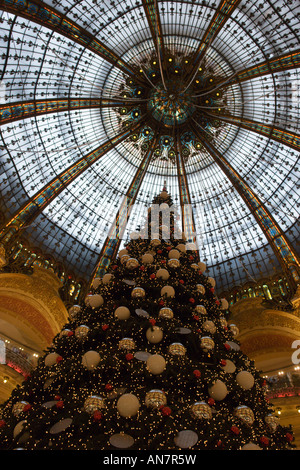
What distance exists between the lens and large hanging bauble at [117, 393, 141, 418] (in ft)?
13.8

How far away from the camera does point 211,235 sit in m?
14.7

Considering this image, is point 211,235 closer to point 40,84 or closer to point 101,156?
point 101,156

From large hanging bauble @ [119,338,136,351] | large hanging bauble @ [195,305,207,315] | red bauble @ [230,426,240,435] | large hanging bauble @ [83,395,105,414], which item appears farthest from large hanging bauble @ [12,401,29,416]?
large hanging bauble @ [195,305,207,315]

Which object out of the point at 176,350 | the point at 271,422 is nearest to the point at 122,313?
the point at 176,350

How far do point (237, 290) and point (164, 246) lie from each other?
620 centimetres

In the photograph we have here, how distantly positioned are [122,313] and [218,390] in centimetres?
206

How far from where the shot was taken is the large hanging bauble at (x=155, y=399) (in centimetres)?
432

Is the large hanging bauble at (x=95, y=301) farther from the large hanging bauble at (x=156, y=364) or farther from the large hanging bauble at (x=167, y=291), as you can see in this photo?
the large hanging bauble at (x=156, y=364)

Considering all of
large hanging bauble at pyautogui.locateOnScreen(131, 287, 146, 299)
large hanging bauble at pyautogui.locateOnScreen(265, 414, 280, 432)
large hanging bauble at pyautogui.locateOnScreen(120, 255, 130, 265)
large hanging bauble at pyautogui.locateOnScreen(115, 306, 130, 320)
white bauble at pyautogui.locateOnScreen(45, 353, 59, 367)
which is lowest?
large hanging bauble at pyautogui.locateOnScreen(265, 414, 280, 432)

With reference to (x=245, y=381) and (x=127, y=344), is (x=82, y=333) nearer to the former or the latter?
(x=127, y=344)

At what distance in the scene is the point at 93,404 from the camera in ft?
14.2

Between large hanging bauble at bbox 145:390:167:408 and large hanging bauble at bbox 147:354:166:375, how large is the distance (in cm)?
42

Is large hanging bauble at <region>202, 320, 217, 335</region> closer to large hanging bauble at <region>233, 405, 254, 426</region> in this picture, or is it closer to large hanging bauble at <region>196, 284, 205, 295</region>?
large hanging bauble at <region>196, 284, 205, 295</region>

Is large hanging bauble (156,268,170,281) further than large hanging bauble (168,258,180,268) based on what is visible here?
No
